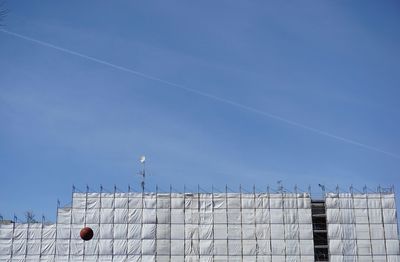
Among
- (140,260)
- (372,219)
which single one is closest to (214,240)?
(140,260)

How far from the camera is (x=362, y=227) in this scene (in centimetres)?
6606

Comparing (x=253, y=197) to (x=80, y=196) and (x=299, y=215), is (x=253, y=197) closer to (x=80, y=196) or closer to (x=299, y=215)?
(x=299, y=215)

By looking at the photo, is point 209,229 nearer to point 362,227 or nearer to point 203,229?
point 203,229

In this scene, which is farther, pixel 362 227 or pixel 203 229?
pixel 362 227

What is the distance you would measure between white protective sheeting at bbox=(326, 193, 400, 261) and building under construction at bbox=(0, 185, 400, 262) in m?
0.10

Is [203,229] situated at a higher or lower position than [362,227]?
lower

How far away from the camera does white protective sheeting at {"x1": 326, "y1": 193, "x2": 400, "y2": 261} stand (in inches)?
2562

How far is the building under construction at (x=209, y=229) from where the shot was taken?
64.9 m

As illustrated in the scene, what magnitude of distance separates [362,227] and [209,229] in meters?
16.3

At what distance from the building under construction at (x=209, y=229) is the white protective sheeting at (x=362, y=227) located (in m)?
0.10

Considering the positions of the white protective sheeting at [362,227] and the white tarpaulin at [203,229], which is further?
the white protective sheeting at [362,227]

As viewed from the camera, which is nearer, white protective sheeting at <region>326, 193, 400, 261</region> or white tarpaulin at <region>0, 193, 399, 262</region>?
white tarpaulin at <region>0, 193, 399, 262</region>

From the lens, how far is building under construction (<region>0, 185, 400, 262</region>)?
64938 millimetres

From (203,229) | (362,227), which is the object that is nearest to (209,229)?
(203,229)
